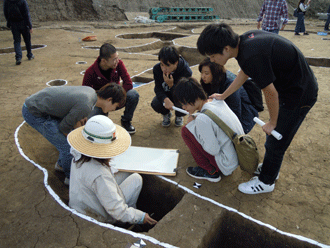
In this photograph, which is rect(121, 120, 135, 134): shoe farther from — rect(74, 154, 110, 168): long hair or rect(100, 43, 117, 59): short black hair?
rect(74, 154, 110, 168): long hair

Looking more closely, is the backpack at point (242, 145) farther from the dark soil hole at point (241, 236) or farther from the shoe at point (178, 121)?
the shoe at point (178, 121)

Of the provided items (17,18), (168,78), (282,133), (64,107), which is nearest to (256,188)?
(282,133)

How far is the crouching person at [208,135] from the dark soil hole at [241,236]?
46 cm

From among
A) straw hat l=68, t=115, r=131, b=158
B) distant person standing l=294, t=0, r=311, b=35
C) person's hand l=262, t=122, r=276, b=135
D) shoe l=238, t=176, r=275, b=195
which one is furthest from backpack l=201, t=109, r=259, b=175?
distant person standing l=294, t=0, r=311, b=35

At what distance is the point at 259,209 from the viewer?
2.25m

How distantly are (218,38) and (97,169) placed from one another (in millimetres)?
1327

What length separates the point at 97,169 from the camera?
76.7 inches

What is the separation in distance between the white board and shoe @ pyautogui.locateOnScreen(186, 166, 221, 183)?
0.59 ft

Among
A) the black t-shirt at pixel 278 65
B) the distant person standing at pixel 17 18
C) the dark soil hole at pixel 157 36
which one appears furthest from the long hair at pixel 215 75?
the dark soil hole at pixel 157 36

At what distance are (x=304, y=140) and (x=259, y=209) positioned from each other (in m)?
1.58

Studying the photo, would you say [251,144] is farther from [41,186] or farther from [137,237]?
[41,186]

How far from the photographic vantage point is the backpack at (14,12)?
614 centimetres

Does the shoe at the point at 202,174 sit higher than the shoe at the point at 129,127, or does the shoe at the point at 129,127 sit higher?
the shoe at the point at 202,174

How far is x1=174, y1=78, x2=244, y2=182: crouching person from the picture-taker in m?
2.36
